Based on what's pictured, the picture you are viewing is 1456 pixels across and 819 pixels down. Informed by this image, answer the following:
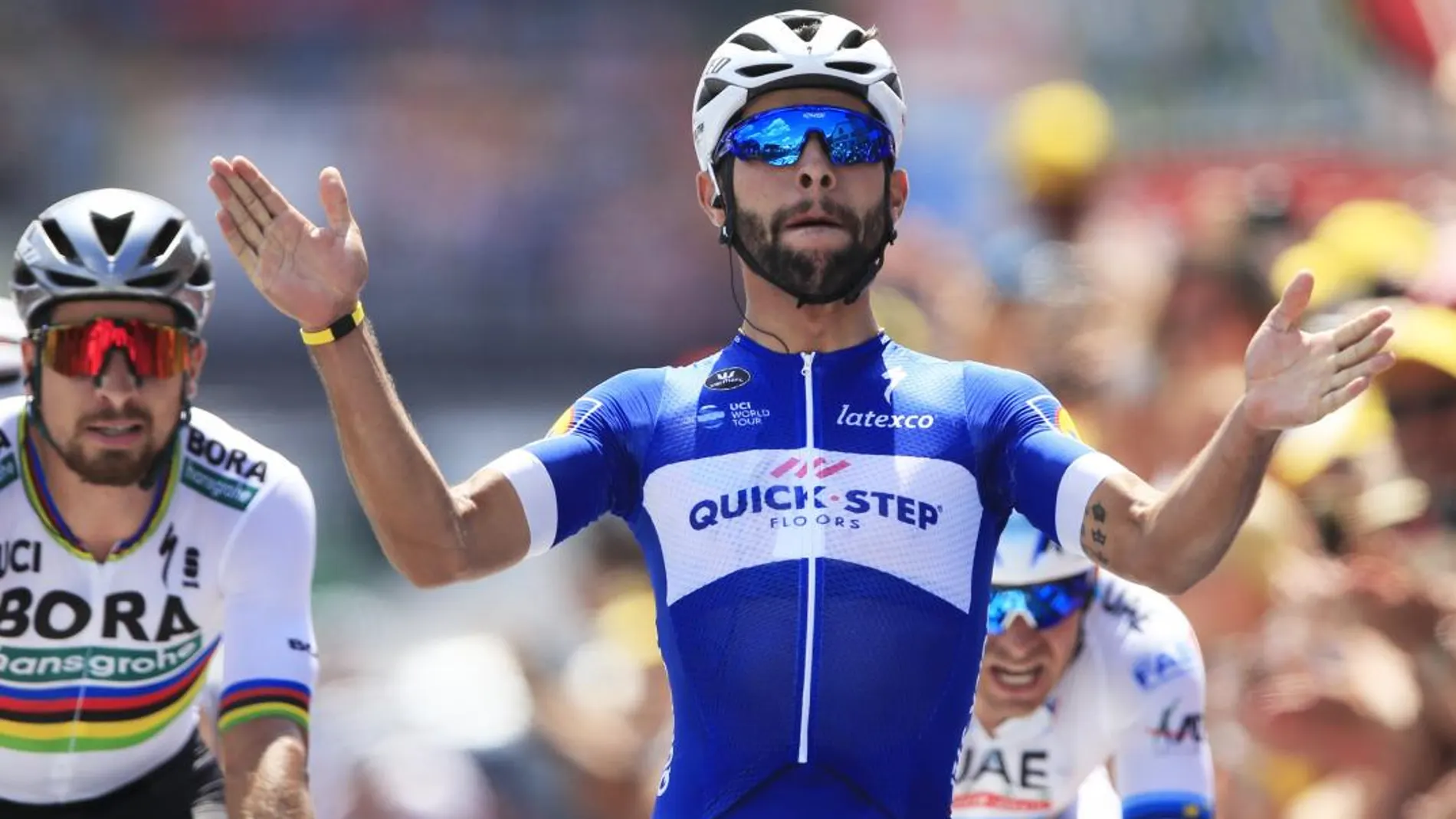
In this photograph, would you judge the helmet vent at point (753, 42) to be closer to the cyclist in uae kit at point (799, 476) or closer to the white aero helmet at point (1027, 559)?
the cyclist in uae kit at point (799, 476)

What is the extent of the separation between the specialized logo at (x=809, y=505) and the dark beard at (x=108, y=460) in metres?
1.79

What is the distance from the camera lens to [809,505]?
633cm

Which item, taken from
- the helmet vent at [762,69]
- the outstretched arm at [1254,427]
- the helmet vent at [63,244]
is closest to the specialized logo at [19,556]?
the helmet vent at [63,244]

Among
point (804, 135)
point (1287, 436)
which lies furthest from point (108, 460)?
point (1287, 436)

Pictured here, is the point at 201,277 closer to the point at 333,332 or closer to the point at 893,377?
the point at 333,332

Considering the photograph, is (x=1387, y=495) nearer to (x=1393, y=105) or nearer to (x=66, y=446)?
(x=66, y=446)

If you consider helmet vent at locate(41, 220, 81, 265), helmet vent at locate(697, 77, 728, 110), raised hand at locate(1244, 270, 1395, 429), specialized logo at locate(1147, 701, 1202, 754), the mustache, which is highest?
helmet vent at locate(697, 77, 728, 110)

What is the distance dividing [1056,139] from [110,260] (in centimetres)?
728

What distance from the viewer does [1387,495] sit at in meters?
9.04

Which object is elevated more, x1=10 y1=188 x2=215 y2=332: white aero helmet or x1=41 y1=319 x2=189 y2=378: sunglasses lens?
x1=10 y1=188 x2=215 y2=332: white aero helmet

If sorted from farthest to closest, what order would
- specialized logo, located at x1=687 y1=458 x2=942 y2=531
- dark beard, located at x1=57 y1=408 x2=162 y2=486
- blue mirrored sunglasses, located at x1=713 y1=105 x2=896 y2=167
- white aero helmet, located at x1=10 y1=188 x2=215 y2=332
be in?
white aero helmet, located at x1=10 y1=188 x2=215 y2=332 < dark beard, located at x1=57 y1=408 x2=162 y2=486 < blue mirrored sunglasses, located at x1=713 y1=105 x2=896 y2=167 < specialized logo, located at x1=687 y1=458 x2=942 y2=531

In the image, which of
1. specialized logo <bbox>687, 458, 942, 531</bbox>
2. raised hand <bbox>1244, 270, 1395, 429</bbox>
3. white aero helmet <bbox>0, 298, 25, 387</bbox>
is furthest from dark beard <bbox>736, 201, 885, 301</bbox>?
white aero helmet <bbox>0, 298, 25, 387</bbox>

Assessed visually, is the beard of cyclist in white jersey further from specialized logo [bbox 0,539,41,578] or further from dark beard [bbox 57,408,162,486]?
specialized logo [bbox 0,539,41,578]

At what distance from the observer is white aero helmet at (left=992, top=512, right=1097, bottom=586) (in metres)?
8.09
